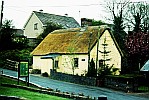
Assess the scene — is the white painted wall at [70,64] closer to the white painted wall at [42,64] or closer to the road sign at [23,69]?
the white painted wall at [42,64]

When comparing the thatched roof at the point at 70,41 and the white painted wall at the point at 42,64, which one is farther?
the white painted wall at the point at 42,64

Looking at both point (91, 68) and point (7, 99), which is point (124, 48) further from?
point (7, 99)

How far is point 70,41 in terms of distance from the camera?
49.2m

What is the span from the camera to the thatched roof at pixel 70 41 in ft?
152

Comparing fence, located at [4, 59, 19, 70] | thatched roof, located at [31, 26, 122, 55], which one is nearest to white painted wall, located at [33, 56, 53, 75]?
thatched roof, located at [31, 26, 122, 55]

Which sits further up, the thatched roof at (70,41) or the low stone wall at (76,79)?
the thatched roof at (70,41)

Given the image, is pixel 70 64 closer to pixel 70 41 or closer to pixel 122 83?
Answer: pixel 70 41

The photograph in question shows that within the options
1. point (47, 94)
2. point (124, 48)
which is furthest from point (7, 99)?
point (124, 48)

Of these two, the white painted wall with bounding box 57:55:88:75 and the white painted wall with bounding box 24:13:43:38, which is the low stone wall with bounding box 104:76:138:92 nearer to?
the white painted wall with bounding box 57:55:88:75

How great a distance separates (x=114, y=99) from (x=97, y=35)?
20759mm

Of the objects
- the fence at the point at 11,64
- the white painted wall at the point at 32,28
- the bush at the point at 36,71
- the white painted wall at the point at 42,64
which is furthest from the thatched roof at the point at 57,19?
the fence at the point at 11,64

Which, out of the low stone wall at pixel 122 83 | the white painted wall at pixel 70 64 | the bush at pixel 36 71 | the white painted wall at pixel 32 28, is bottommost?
the low stone wall at pixel 122 83

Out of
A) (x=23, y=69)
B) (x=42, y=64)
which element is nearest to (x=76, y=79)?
(x=23, y=69)

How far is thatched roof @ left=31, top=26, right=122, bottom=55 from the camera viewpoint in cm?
4634
